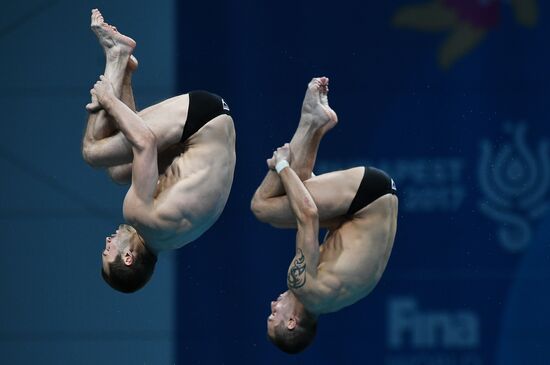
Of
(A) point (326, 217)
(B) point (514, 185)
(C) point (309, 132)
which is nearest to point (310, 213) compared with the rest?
(A) point (326, 217)

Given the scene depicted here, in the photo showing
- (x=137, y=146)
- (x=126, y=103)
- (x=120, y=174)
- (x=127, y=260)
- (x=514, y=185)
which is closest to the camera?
(x=137, y=146)

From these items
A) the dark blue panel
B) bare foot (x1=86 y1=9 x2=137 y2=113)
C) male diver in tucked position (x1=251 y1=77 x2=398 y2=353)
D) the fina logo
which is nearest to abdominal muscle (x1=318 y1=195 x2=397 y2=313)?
male diver in tucked position (x1=251 y1=77 x2=398 y2=353)

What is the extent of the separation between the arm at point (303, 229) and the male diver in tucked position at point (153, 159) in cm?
40

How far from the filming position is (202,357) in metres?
9.79

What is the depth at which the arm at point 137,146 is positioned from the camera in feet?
22.8

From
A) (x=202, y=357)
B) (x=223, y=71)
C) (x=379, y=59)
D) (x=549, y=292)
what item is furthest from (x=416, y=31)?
(x=202, y=357)

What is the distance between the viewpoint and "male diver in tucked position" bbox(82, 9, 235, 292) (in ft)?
23.0

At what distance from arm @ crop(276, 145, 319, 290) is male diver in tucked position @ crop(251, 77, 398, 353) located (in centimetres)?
2

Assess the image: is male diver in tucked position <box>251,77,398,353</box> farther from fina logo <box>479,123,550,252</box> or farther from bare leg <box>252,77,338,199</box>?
fina logo <box>479,123,550,252</box>

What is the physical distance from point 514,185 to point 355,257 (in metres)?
2.89

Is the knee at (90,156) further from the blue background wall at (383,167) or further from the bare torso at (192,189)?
the blue background wall at (383,167)

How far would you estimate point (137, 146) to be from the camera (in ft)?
22.8

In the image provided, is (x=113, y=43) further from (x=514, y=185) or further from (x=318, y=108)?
(x=514, y=185)

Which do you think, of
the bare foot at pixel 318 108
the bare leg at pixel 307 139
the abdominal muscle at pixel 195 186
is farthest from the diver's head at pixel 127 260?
the bare foot at pixel 318 108
